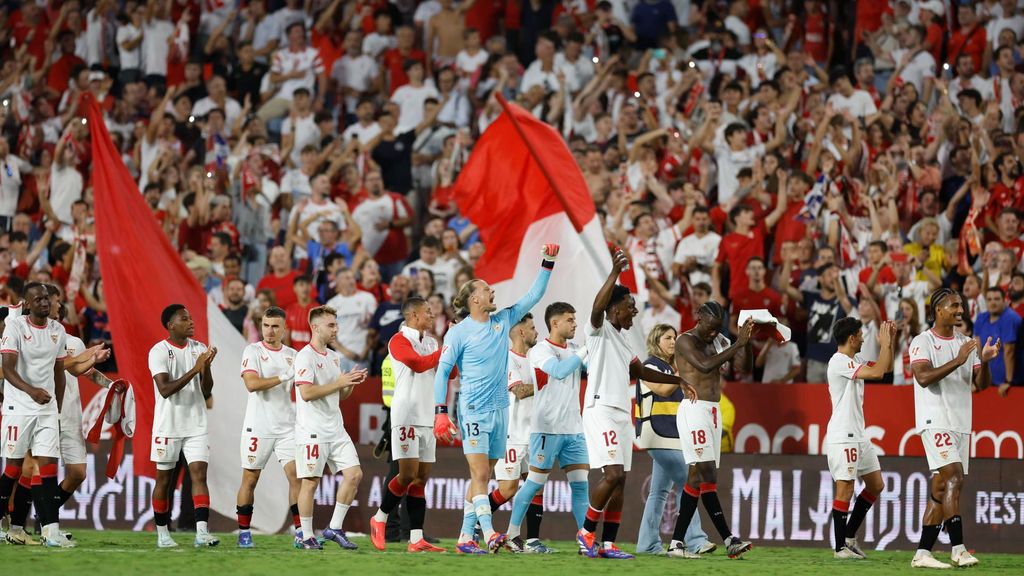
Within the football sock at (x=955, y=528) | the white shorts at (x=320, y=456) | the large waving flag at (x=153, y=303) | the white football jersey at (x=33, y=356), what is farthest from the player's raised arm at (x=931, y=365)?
the white football jersey at (x=33, y=356)

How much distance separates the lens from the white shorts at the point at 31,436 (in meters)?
13.6

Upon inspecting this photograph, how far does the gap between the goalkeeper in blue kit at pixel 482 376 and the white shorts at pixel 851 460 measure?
3.21 meters

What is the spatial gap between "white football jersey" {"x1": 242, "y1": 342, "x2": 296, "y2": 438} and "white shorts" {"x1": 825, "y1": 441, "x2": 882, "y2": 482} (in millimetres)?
5242

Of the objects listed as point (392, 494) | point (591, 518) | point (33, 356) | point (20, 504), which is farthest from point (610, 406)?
point (20, 504)

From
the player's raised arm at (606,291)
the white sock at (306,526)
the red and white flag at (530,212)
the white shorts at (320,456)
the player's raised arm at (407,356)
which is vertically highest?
the red and white flag at (530,212)

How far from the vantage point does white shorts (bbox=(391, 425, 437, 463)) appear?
44.8 ft

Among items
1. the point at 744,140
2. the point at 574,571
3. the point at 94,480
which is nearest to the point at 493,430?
the point at 574,571

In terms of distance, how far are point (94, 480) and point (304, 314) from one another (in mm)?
3300

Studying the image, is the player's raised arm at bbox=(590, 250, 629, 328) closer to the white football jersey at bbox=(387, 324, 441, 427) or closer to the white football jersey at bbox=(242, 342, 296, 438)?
the white football jersey at bbox=(387, 324, 441, 427)

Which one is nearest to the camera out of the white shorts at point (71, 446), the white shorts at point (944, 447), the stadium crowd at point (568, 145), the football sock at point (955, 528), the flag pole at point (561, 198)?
the football sock at point (955, 528)

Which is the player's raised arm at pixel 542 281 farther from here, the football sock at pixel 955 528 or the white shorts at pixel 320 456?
the football sock at pixel 955 528

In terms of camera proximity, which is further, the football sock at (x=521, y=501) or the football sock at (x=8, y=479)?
the football sock at (x=8, y=479)

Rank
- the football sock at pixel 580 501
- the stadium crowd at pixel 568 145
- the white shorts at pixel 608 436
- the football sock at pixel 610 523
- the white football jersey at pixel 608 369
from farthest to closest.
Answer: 1. the stadium crowd at pixel 568 145
2. the football sock at pixel 580 501
3. the football sock at pixel 610 523
4. the white football jersey at pixel 608 369
5. the white shorts at pixel 608 436

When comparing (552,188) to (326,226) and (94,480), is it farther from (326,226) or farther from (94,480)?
(94,480)
